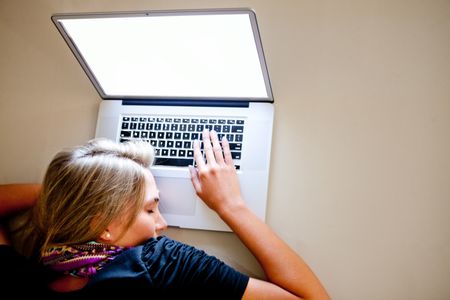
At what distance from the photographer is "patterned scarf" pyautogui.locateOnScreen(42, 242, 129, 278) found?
78cm

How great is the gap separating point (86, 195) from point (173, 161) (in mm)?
260

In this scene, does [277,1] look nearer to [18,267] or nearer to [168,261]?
[168,261]

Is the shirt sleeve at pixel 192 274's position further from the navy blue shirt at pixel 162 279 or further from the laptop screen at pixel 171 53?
the laptop screen at pixel 171 53

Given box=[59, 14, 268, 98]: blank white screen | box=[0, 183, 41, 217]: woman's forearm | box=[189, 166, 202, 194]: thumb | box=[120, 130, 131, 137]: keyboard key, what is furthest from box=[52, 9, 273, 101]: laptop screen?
box=[0, 183, 41, 217]: woman's forearm

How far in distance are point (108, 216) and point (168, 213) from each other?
0.20m

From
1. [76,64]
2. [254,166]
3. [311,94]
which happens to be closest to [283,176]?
[254,166]

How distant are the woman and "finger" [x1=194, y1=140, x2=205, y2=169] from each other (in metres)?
0.02

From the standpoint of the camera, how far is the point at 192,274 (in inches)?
29.9

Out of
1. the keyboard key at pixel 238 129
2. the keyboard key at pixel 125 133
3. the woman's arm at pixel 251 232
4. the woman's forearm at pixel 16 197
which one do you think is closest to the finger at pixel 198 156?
the woman's arm at pixel 251 232

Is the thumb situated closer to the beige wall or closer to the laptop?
the laptop

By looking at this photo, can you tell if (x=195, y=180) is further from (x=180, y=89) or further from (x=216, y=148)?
(x=180, y=89)

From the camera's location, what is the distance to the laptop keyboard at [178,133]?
3.28 feet

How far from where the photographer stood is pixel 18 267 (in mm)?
836

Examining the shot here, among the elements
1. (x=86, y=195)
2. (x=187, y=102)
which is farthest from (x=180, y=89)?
(x=86, y=195)
